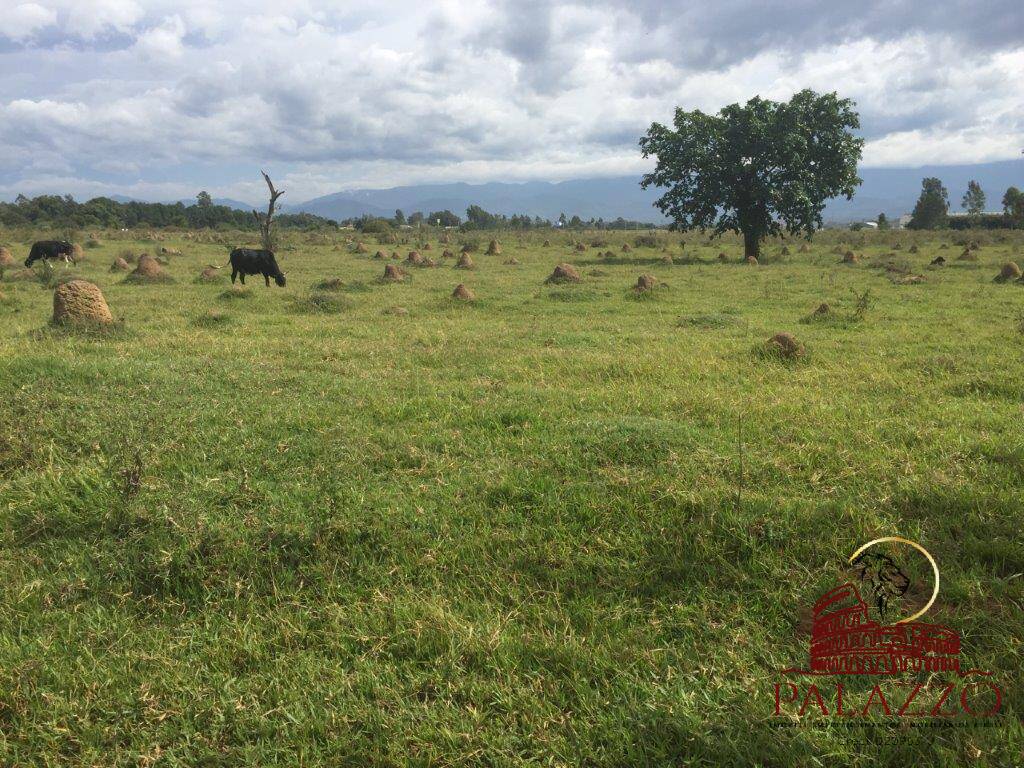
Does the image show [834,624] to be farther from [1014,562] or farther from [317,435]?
[317,435]

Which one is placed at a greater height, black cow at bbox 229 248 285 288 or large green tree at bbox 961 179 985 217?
large green tree at bbox 961 179 985 217

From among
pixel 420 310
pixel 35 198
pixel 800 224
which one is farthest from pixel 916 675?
pixel 35 198

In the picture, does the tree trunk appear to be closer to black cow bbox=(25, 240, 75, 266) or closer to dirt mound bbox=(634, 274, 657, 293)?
dirt mound bbox=(634, 274, 657, 293)

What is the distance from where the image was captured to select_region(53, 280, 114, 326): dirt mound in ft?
29.3

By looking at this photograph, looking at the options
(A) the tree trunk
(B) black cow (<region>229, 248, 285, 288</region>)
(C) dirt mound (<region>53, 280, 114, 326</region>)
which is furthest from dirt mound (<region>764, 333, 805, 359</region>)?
(A) the tree trunk

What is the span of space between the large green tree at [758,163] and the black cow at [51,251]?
76.7ft

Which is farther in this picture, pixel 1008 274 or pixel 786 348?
pixel 1008 274

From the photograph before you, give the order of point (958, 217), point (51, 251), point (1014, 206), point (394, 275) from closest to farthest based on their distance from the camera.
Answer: point (394, 275)
point (51, 251)
point (1014, 206)
point (958, 217)

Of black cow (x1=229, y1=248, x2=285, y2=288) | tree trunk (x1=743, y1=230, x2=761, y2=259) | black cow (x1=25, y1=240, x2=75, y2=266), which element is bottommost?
black cow (x1=229, y1=248, x2=285, y2=288)

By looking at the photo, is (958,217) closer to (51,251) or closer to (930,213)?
(930,213)

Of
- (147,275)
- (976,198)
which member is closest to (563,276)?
(147,275)

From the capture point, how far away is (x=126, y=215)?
56.0 meters

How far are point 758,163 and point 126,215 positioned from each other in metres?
56.3

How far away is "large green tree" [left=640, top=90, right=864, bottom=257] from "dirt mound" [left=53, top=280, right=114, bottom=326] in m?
23.2
